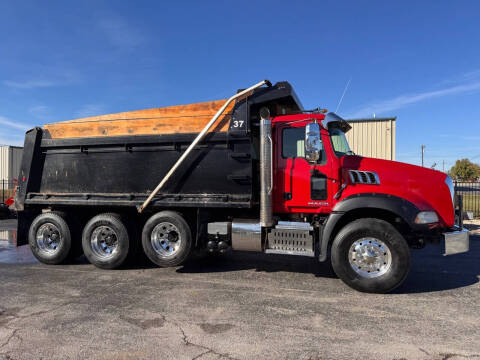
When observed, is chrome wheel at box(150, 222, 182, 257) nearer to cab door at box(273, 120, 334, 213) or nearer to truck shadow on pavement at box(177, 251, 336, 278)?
truck shadow on pavement at box(177, 251, 336, 278)

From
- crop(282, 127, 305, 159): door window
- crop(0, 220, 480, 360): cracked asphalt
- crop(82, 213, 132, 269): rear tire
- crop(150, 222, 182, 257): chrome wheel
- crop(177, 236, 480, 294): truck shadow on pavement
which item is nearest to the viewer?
crop(0, 220, 480, 360): cracked asphalt

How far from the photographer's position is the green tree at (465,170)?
2702 inches

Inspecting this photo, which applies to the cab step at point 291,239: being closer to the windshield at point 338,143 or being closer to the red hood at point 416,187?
the red hood at point 416,187

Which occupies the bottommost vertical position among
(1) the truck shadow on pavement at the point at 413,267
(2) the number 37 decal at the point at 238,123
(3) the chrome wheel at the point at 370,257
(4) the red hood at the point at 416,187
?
(1) the truck shadow on pavement at the point at 413,267

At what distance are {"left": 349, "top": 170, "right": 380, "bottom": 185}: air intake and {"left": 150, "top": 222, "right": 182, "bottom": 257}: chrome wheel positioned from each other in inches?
125

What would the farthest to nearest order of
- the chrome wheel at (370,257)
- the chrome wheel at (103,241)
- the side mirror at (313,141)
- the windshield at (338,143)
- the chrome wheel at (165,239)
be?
the chrome wheel at (103,241)
the chrome wheel at (165,239)
the windshield at (338,143)
the side mirror at (313,141)
the chrome wheel at (370,257)

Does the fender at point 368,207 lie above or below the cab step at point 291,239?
above

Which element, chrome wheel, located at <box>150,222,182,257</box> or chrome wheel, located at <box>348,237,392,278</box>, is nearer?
chrome wheel, located at <box>348,237,392,278</box>

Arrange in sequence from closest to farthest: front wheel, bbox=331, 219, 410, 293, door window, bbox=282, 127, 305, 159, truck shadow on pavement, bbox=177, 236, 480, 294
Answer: front wheel, bbox=331, 219, 410, 293 → truck shadow on pavement, bbox=177, 236, 480, 294 → door window, bbox=282, 127, 305, 159

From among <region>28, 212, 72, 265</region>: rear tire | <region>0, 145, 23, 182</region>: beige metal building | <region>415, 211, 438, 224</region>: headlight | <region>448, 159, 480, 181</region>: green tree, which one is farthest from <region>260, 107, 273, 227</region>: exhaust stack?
<region>448, 159, 480, 181</region>: green tree

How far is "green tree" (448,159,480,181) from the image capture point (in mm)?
68625

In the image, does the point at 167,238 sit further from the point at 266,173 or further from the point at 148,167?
the point at 266,173

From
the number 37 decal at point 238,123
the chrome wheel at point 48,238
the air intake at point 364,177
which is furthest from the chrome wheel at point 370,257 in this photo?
the chrome wheel at point 48,238

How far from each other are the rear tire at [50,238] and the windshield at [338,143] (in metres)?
5.33
